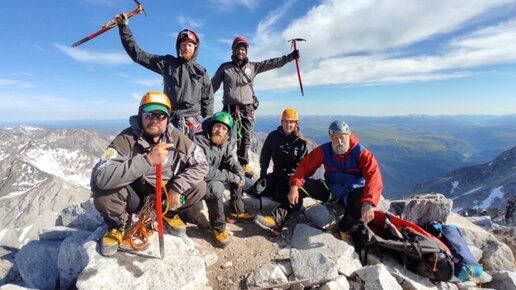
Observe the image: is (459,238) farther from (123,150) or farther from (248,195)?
(123,150)

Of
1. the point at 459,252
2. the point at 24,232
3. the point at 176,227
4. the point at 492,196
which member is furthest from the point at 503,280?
the point at 24,232

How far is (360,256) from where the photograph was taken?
24.3ft

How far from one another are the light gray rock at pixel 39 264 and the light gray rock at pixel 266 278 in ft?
14.3

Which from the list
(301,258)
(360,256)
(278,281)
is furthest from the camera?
(360,256)

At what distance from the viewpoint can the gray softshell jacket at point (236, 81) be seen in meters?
11.1

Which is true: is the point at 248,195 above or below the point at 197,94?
below

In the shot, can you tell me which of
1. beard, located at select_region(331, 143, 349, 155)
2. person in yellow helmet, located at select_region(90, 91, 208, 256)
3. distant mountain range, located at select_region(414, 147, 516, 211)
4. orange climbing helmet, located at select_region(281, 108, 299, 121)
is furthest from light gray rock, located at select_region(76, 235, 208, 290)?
distant mountain range, located at select_region(414, 147, 516, 211)

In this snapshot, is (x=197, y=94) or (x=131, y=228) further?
(x=197, y=94)

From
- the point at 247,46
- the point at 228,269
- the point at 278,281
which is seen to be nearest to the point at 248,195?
the point at 228,269

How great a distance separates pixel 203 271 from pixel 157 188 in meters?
1.99

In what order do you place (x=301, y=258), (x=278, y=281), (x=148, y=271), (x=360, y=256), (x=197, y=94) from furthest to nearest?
(x=197, y=94), (x=360, y=256), (x=301, y=258), (x=278, y=281), (x=148, y=271)

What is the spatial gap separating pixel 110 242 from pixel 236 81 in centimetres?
699

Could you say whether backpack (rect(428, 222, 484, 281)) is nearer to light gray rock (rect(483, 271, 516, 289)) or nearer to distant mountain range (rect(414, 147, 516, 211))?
light gray rock (rect(483, 271, 516, 289))

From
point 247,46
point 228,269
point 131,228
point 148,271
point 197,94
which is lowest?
point 228,269
